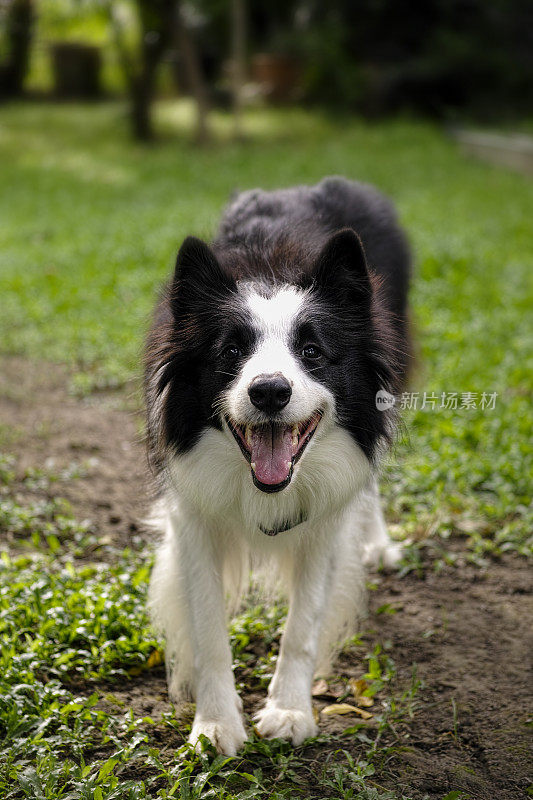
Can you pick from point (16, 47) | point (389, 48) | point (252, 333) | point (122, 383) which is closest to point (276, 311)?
point (252, 333)

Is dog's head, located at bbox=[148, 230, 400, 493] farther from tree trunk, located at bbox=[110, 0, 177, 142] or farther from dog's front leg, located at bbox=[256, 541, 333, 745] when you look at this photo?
tree trunk, located at bbox=[110, 0, 177, 142]

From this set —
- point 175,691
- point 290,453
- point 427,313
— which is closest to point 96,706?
point 175,691

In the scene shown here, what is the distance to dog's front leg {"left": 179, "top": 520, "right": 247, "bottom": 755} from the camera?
2842 mm

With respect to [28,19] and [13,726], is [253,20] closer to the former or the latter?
[28,19]

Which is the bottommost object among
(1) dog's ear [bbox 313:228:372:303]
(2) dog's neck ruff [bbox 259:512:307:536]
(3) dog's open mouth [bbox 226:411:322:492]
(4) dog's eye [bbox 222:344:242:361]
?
(2) dog's neck ruff [bbox 259:512:307:536]

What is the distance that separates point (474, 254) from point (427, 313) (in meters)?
1.91

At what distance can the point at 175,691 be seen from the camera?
308cm

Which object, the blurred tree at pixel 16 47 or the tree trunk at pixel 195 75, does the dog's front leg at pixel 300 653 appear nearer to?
the tree trunk at pixel 195 75

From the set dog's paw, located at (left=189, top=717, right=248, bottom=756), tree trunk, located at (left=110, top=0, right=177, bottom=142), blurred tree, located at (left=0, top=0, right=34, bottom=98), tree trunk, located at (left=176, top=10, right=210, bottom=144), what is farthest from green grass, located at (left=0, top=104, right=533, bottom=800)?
blurred tree, located at (left=0, top=0, right=34, bottom=98)

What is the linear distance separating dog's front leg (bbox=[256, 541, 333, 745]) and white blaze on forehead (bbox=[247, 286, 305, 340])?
842 millimetres

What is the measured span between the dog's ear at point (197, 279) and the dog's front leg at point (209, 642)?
2.57 ft

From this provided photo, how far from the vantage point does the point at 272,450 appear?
261cm

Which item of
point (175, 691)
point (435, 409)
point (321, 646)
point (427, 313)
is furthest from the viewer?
point (427, 313)

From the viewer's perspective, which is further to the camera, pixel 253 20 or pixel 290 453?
pixel 253 20
